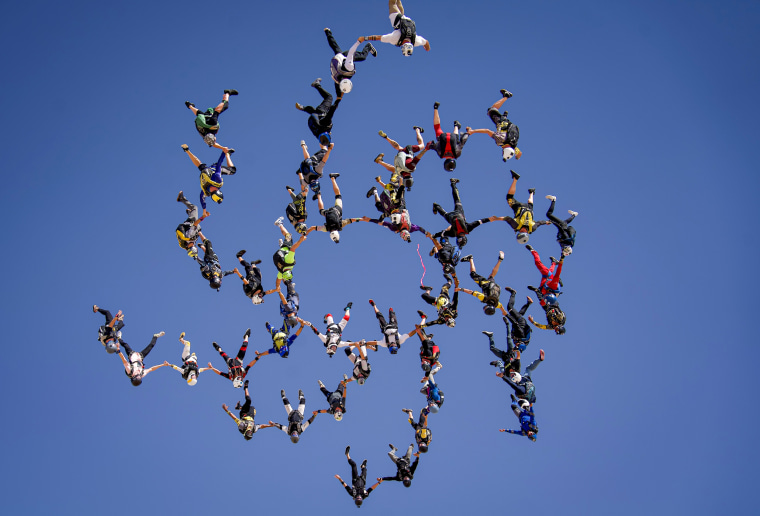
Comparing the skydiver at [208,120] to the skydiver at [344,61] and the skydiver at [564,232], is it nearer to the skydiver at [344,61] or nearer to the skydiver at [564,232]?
the skydiver at [344,61]

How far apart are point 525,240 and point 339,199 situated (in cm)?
363

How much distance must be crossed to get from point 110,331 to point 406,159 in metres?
7.01

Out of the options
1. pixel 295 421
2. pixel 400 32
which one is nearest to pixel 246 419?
pixel 295 421

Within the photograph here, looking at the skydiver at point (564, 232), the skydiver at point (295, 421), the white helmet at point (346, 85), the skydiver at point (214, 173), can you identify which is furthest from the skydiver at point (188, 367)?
the skydiver at point (564, 232)

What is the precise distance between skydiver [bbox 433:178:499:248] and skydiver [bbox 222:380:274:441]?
547cm

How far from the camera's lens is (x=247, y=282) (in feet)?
45.5

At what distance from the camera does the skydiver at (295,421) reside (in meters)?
14.7

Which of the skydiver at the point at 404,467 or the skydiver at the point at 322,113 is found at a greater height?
the skydiver at the point at 322,113

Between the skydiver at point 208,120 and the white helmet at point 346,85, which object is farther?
the skydiver at point 208,120

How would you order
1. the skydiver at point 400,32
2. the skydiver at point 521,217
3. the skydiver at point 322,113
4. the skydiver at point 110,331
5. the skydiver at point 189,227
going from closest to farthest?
the skydiver at point 400,32, the skydiver at point 322,113, the skydiver at point 521,217, the skydiver at point 189,227, the skydiver at point 110,331

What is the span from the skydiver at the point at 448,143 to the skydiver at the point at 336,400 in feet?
17.2

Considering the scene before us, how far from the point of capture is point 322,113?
1231 centimetres

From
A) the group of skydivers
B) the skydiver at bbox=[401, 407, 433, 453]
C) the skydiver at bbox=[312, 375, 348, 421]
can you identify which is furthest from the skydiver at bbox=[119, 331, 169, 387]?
the skydiver at bbox=[401, 407, 433, 453]

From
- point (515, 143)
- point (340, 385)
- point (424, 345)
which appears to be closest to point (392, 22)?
point (515, 143)
